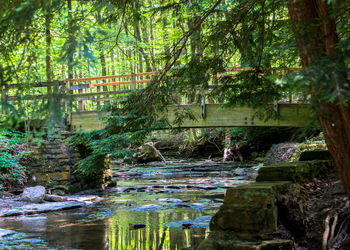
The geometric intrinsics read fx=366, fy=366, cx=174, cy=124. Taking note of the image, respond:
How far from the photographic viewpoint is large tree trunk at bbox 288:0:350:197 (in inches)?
113

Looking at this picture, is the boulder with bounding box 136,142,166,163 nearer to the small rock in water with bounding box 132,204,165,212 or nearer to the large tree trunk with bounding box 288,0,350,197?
the small rock in water with bounding box 132,204,165,212

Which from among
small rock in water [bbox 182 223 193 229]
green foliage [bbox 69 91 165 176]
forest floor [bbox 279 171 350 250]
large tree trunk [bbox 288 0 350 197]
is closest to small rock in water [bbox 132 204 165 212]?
small rock in water [bbox 182 223 193 229]

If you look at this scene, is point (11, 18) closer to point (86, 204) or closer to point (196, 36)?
point (196, 36)

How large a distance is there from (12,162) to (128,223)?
187 inches

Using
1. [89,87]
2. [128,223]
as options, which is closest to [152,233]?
[128,223]

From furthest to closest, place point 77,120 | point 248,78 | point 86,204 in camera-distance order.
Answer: point 77,120, point 86,204, point 248,78

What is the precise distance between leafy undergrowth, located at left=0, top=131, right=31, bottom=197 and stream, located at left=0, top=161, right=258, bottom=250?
2.30 m

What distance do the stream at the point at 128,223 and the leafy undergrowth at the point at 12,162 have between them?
7.54 ft

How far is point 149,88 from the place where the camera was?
544 cm

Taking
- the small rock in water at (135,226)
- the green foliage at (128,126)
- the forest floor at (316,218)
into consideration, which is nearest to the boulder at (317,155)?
the forest floor at (316,218)

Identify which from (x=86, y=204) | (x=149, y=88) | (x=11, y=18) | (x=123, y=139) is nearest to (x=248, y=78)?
(x=149, y=88)

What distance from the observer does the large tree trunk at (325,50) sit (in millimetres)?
2879

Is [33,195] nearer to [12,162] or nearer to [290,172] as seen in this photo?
[12,162]

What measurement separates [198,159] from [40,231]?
1539cm
